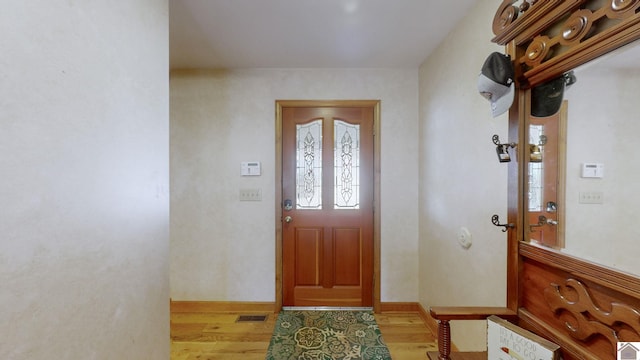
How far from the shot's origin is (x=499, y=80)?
100 cm

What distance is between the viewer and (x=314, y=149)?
255cm

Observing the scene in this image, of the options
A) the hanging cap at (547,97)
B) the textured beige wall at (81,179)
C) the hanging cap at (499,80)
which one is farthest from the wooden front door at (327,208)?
the hanging cap at (547,97)

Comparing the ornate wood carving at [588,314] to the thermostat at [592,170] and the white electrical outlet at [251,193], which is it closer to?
the thermostat at [592,170]

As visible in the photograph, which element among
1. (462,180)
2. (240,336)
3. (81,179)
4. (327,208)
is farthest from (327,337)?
(81,179)

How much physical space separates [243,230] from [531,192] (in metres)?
2.22

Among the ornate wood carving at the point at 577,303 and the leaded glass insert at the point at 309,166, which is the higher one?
the leaded glass insert at the point at 309,166

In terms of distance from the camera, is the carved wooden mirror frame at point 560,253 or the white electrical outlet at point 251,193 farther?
the white electrical outlet at point 251,193

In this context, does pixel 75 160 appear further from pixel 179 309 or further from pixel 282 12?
pixel 179 309

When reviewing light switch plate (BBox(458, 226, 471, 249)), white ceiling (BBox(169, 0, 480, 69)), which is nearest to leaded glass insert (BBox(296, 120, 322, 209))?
white ceiling (BBox(169, 0, 480, 69))

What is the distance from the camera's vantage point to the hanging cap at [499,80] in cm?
100

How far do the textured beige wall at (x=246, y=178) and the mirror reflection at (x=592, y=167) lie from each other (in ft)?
5.13

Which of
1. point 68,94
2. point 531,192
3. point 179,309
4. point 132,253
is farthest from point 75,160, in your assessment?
point 179,309

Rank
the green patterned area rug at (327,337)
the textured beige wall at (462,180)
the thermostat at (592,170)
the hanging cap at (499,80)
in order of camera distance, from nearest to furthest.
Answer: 1. the thermostat at (592,170)
2. the hanging cap at (499,80)
3. the textured beige wall at (462,180)
4. the green patterned area rug at (327,337)

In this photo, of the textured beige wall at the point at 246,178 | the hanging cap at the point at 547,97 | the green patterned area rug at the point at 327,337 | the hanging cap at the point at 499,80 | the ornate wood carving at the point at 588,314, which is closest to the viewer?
the ornate wood carving at the point at 588,314
